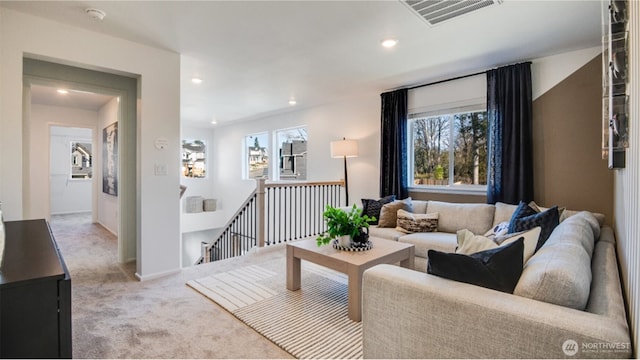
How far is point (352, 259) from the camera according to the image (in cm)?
250

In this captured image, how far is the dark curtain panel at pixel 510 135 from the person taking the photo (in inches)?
136

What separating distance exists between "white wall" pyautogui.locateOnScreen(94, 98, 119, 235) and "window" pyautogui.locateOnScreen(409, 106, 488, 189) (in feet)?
15.7

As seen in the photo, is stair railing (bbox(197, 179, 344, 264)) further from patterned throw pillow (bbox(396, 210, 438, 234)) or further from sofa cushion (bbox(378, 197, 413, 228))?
patterned throw pillow (bbox(396, 210, 438, 234))

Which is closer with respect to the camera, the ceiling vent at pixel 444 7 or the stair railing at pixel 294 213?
the ceiling vent at pixel 444 7

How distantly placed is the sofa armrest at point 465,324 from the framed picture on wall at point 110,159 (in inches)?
194

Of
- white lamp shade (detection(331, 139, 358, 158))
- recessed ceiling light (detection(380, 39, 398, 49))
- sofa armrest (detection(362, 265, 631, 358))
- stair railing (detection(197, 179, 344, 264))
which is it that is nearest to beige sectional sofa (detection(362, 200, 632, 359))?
sofa armrest (detection(362, 265, 631, 358))

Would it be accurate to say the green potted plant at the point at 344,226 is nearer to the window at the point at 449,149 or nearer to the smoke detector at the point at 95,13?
the window at the point at 449,149

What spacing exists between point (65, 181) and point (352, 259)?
28.9ft

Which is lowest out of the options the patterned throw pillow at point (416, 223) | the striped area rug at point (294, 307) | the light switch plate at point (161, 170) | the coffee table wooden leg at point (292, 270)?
the striped area rug at point (294, 307)

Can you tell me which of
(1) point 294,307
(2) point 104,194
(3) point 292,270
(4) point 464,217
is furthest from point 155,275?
(2) point 104,194

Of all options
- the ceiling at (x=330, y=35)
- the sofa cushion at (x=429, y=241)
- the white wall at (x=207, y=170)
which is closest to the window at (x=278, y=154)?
the white wall at (x=207, y=170)

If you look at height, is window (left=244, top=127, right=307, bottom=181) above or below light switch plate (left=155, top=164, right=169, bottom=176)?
above

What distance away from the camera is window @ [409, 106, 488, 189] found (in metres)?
3.99

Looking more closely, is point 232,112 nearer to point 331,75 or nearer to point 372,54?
point 331,75
